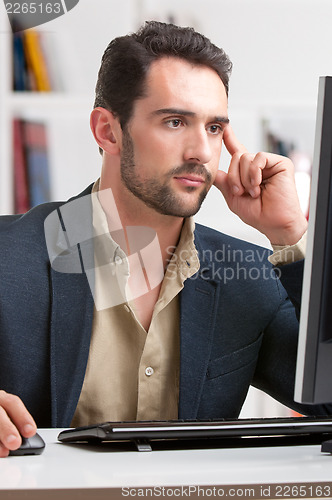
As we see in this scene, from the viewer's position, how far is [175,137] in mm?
1440

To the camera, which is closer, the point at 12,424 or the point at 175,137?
the point at 12,424

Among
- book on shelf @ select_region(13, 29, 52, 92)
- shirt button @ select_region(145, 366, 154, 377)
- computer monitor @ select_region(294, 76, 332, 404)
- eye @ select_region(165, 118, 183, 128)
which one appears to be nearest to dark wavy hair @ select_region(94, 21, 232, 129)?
eye @ select_region(165, 118, 183, 128)

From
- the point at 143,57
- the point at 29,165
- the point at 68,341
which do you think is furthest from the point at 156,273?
the point at 29,165

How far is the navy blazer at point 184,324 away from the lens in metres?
1.26

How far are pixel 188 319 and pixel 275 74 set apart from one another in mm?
1572

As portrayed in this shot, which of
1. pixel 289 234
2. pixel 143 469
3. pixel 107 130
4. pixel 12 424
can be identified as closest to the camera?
pixel 143 469

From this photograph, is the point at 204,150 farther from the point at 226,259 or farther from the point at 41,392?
the point at 41,392

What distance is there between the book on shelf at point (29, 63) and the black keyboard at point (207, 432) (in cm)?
185

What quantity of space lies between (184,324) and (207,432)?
49cm

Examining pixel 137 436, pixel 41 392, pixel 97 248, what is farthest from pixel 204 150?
pixel 137 436

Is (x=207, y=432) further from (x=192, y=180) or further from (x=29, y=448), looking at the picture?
(x=192, y=180)

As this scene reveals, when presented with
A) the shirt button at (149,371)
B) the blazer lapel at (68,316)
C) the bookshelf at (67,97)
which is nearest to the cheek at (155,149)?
the blazer lapel at (68,316)

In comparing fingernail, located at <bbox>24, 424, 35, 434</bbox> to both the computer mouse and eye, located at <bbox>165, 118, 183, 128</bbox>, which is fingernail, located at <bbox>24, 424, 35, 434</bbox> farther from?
eye, located at <bbox>165, 118, 183, 128</bbox>

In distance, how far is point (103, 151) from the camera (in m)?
1.67
